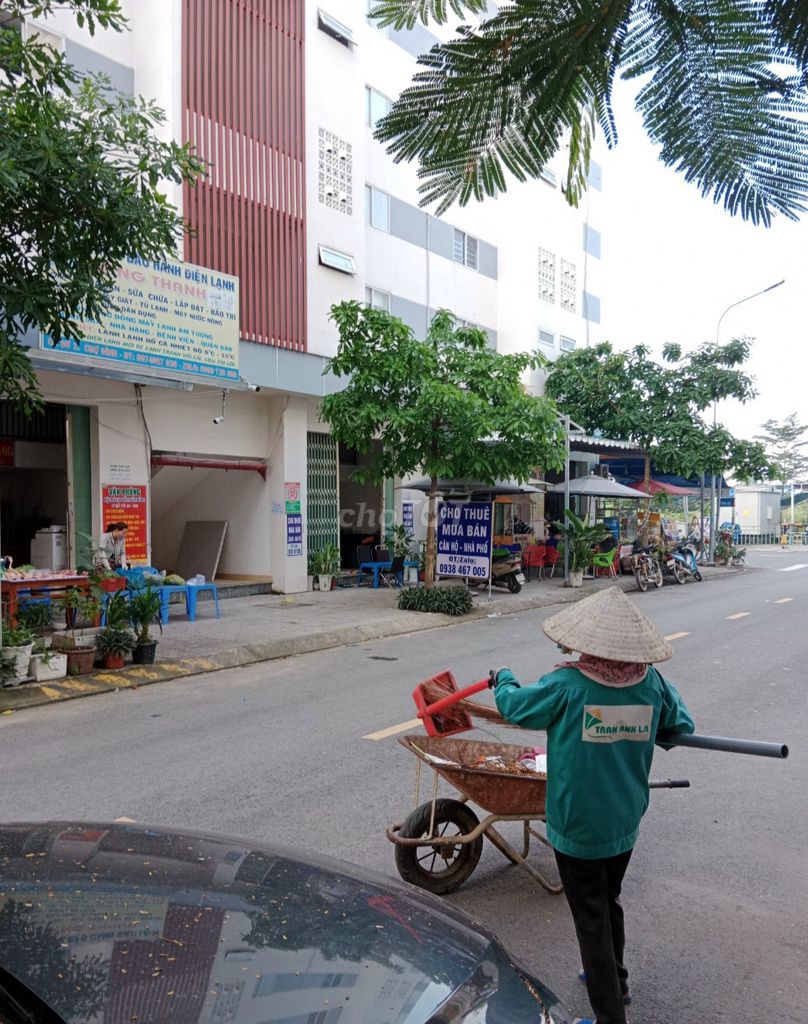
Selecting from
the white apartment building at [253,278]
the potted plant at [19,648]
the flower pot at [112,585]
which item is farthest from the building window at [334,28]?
the potted plant at [19,648]

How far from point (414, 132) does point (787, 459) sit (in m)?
62.2

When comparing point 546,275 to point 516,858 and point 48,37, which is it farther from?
point 516,858

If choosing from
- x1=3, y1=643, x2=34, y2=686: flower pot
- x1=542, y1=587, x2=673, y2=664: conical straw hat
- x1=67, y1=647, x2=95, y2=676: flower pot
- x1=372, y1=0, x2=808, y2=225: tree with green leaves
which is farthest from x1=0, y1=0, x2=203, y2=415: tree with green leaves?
x1=542, y1=587, x2=673, y2=664: conical straw hat

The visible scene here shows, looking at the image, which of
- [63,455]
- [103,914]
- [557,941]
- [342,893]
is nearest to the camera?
[103,914]

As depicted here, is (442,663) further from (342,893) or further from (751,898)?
(342,893)

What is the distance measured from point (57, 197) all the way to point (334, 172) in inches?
443

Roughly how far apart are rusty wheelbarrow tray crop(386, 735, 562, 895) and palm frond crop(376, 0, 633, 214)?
2.58 meters

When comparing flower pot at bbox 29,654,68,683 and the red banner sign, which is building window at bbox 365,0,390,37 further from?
the red banner sign

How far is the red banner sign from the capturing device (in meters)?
13.3

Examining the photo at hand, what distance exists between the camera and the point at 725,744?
3043mm

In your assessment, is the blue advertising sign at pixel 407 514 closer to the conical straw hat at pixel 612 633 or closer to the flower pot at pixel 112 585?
the flower pot at pixel 112 585

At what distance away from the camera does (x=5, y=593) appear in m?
9.73

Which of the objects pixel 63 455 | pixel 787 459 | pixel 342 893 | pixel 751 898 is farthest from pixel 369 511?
pixel 787 459

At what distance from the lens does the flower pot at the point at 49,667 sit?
29.0ft
